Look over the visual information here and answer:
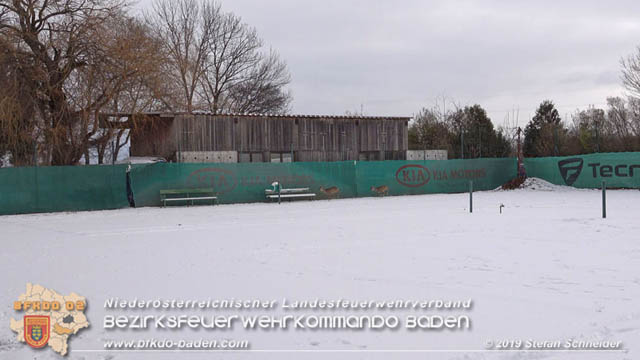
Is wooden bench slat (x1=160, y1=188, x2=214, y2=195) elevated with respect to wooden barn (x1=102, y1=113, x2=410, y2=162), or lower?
lower

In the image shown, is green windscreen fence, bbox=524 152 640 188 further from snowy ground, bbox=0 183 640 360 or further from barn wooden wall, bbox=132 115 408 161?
snowy ground, bbox=0 183 640 360

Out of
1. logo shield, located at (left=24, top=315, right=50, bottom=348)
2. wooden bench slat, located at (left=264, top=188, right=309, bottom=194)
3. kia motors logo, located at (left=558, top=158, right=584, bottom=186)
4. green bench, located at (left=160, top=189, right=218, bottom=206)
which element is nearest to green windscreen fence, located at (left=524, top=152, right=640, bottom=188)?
kia motors logo, located at (left=558, top=158, right=584, bottom=186)

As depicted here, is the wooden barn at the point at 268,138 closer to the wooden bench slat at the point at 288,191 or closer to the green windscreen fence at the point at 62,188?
the wooden bench slat at the point at 288,191

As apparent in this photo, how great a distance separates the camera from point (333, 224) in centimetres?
1354

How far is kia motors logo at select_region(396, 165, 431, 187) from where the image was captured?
25.1m

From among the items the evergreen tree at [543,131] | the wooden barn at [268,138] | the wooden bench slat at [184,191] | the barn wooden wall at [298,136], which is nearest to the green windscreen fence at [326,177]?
the wooden bench slat at [184,191]

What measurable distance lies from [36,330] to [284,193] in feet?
56.5

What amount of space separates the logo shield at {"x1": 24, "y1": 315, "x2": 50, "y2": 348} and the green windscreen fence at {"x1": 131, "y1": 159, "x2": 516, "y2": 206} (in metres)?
14.8

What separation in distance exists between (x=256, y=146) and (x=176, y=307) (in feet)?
73.3

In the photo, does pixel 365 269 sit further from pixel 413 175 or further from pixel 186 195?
pixel 413 175

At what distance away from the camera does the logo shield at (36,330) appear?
477 centimetres

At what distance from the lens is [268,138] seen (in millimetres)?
28078

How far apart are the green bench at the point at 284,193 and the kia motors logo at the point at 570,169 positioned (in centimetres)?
1251

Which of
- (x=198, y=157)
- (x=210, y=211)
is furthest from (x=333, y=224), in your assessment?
(x=198, y=157)
